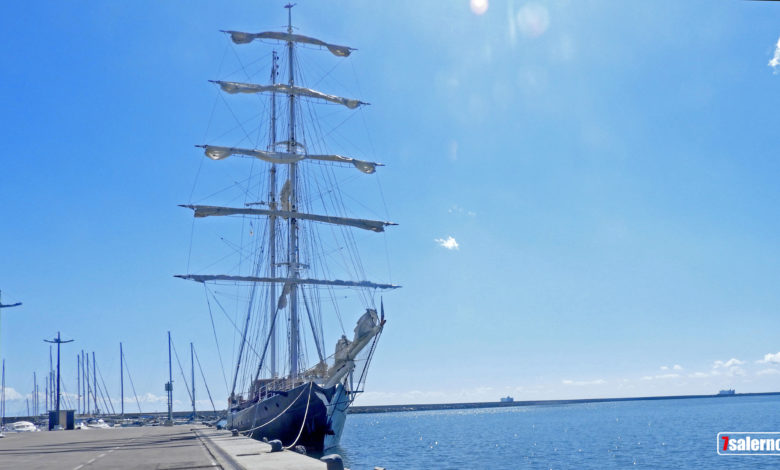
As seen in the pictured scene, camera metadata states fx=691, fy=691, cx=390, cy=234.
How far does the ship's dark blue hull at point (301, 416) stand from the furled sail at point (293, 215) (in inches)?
537

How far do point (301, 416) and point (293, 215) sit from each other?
15877 millimetres

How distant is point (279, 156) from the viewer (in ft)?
161

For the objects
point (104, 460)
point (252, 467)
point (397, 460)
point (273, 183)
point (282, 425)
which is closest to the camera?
point (252, 467)

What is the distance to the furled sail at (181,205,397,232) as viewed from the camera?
4712 centimetres

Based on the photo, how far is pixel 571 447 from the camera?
60406 mm

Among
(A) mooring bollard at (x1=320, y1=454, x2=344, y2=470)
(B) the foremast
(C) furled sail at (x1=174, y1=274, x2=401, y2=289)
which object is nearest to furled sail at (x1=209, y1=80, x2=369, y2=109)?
(B) the foremast

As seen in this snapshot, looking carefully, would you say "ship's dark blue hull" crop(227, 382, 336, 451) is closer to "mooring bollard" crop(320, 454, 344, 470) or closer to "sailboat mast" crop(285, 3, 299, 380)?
"sailboat mast" crop(285, 3, 299, 380)

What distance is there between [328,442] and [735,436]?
4284cm

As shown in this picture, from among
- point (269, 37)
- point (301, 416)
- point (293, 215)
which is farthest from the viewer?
point (269, 37)

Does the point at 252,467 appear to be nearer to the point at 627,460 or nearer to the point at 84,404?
the point at 627,460

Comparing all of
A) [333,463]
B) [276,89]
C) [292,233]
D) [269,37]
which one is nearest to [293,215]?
[292,233]

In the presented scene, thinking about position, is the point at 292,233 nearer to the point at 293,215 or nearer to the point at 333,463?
the point at 293,215

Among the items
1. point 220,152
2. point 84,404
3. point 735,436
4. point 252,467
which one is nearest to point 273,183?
point 220,152

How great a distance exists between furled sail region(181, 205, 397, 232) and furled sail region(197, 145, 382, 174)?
12.1ft
